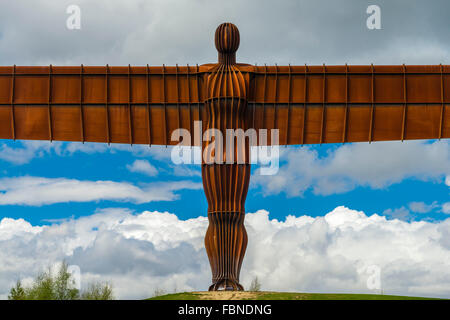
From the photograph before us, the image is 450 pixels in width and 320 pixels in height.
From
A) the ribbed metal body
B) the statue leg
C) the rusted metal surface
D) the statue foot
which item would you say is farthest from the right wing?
the statue foot

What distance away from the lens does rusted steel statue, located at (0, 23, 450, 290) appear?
24547 mm

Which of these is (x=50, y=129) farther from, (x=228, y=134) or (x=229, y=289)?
(x=229, y=289)

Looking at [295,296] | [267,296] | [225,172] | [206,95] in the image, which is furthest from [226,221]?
[206,95]

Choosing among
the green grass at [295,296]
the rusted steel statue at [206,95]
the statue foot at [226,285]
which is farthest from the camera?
the rusted steel statue at [206,95]

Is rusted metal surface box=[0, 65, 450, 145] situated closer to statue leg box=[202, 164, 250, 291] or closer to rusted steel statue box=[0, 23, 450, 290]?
rusted steel statue box=[0, 23, 450, 290]

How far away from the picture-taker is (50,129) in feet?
82.5

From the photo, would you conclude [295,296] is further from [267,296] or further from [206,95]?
[206,95]

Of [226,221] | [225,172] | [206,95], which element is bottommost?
[226,221]

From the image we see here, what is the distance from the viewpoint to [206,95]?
23.9m

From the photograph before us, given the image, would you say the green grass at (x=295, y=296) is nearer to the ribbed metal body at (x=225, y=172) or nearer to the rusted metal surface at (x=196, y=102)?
the ribbed metal body at (x=225, y=172)

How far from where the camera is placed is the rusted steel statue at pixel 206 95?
24.5 metres

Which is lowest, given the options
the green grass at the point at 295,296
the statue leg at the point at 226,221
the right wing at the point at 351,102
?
the green grass at the point at 295,296

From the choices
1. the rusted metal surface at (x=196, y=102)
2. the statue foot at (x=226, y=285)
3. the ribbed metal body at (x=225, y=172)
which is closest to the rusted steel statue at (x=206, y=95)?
the rusted metal surface at (x=196, y=102)

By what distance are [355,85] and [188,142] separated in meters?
7.15
